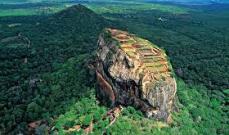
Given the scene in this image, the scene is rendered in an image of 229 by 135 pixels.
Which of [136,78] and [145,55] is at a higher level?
[145,55]

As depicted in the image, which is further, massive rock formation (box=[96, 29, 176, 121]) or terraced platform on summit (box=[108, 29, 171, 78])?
terraced platform on summit (box=[108, 29, 171, 78])

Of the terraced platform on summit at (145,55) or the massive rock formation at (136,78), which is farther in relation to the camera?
the terraced platform on summit at (145,55)

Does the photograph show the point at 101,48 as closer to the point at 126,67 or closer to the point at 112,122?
the point at 126,67

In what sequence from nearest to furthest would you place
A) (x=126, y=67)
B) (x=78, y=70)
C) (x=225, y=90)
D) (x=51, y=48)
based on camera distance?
(x=126, y=67), (x=78, y=70), (x=225, y=90), (x=51, y=48)

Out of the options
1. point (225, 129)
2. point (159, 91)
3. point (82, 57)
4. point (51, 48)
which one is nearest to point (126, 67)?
point (159, 91)

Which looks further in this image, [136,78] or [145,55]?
[145,55]
